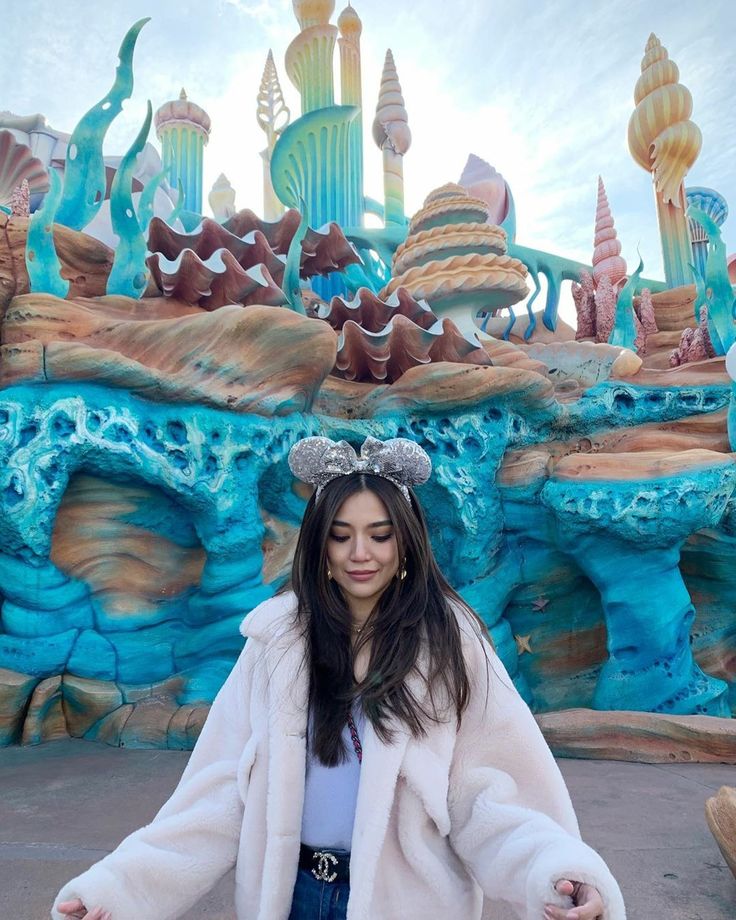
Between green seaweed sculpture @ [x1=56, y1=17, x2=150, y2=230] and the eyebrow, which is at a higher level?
green seaweed sculpture @ [x1=56, y1=17, x2=150, y2=230]

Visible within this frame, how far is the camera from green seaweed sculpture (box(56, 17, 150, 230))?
407 centimetres

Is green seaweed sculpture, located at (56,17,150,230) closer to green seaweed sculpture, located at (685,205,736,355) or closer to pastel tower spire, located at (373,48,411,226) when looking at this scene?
green seaweed sculpture, located at (685,205,736,355)

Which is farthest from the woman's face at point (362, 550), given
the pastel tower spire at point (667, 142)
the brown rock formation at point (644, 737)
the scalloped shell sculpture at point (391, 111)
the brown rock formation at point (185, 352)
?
the scalloped shell sculpture at point (391, 111)

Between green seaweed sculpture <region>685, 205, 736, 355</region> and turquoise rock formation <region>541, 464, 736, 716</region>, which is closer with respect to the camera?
turquoise rock formation <region>541, 464, 736, 716</region>

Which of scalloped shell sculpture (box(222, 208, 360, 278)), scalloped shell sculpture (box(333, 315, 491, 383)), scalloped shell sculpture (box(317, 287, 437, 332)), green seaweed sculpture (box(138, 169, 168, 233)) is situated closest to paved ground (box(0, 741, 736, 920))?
scalloped shell sculpture (box(333, 315, 491, 383))

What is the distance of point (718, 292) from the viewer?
5.32m

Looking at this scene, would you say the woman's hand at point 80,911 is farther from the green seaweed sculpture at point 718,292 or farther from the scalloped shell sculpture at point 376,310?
the green seaweed sculpture at point 718,292

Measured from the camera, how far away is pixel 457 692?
0.95m

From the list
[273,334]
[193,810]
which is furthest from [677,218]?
[193,810]

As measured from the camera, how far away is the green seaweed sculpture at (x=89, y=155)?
407 centimetres

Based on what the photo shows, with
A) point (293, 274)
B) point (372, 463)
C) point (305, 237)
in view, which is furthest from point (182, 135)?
point (372, 463)

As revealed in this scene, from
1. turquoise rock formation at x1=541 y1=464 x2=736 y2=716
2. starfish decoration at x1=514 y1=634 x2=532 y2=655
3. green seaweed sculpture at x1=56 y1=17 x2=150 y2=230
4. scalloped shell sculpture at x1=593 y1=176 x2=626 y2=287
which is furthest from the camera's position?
scalloped shell sculpture at x1=593 y1=176 x2=626 y2=287

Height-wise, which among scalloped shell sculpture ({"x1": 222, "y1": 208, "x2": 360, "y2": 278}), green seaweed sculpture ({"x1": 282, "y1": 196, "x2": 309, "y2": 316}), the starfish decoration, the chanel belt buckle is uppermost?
scalloped shell sculpture ({"x1": 222, "y1": 208, "x2": 360, "y2": 278})

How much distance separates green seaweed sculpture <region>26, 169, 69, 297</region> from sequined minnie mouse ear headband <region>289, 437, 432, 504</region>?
308 centimetres
